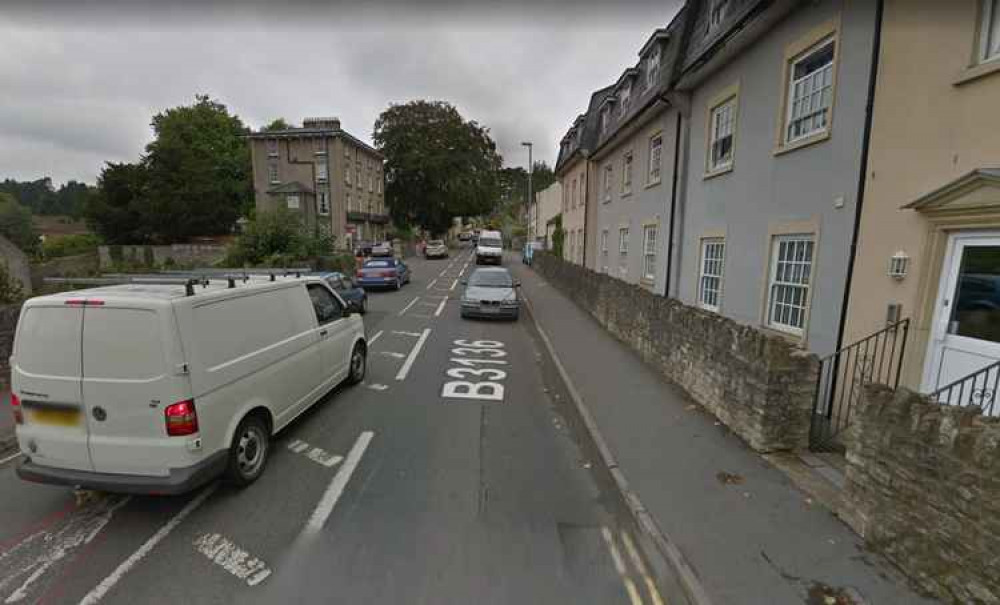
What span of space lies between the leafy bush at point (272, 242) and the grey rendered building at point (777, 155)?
1560 cm

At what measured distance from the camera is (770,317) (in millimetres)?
6859

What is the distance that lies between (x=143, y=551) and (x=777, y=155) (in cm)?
905

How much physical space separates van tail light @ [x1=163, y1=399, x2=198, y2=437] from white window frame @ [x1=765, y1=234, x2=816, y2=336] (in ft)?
24.4

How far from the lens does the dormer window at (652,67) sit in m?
11.5

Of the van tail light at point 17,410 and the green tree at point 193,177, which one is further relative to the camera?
the green tree at point 193,177

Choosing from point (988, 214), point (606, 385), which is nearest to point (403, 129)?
point (606, 385)

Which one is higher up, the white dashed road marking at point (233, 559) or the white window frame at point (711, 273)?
the white window frame at point (711, 273)

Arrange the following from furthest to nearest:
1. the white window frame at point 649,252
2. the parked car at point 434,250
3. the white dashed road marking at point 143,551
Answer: the parked car at point 434,250 → the white window frame at point 649,252 → the white dashed road marking at point 143,551

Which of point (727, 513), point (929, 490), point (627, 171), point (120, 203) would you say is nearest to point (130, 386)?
point (727, 513)

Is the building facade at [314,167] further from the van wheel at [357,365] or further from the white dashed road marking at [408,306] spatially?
the van wheel at [357,365]

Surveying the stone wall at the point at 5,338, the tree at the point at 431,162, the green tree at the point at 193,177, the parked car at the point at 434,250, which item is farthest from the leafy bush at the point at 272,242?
the tree at the point at 431,162

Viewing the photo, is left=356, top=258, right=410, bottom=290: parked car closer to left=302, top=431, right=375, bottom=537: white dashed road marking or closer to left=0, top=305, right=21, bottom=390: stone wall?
left=0, top=305, right=21, bottom=390: stone wall

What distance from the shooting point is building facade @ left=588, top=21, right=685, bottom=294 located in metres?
10.6

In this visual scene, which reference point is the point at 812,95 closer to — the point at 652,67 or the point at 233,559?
the point at 652,67
